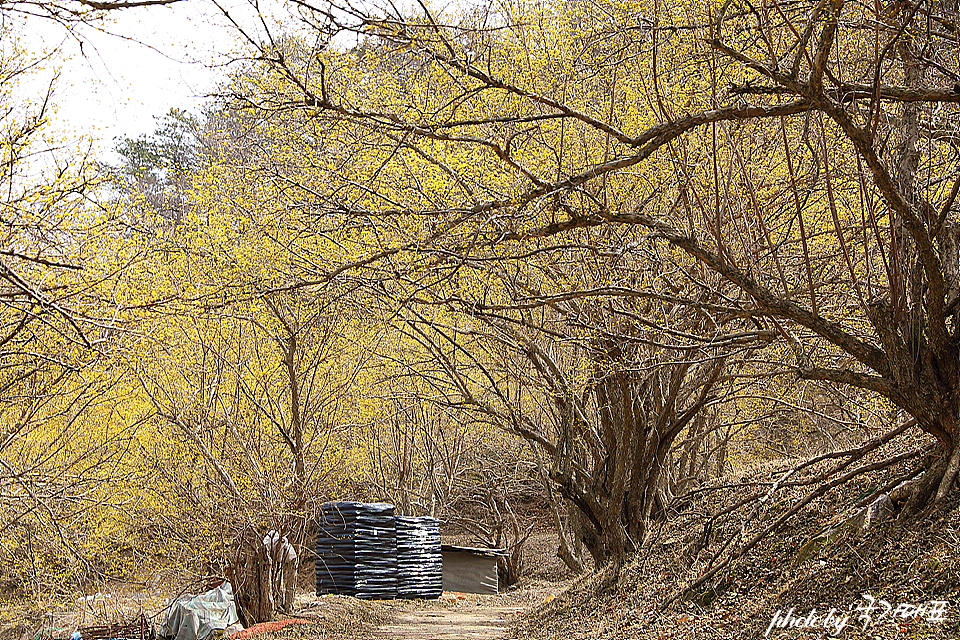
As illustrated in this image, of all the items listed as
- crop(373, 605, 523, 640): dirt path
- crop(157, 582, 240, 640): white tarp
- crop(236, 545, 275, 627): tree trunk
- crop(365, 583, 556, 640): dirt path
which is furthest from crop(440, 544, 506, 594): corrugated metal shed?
crop(236, 545, 275, 627): tree trunk

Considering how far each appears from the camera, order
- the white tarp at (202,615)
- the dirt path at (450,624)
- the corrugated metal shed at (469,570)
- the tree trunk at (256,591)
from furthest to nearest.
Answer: the corrugated metal shed at (469,570), the white tarp at (202,615), the tree trunk at (256,591), the dirt path at (450,624)

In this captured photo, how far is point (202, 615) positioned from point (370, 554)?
4.37 m

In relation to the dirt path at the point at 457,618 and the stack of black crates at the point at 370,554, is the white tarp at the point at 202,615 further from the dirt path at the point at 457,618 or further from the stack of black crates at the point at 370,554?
the stack of black crates at the point at 370,554

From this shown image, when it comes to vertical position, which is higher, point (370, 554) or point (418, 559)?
point (370, 554)

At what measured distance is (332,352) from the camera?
48.2 feet

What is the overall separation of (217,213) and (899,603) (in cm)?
1024

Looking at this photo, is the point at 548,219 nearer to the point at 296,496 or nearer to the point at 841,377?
the point at 841,377

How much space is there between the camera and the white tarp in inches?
535

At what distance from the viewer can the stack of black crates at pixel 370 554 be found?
1738cm

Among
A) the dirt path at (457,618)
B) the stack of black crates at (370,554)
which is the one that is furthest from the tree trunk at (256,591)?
the stack of black crates at (370,554)

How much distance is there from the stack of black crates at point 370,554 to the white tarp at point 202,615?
3113mm

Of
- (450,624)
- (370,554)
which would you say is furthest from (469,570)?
(450,624)

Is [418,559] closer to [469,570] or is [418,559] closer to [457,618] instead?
[457,618]

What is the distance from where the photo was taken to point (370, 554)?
1756 centimetres
